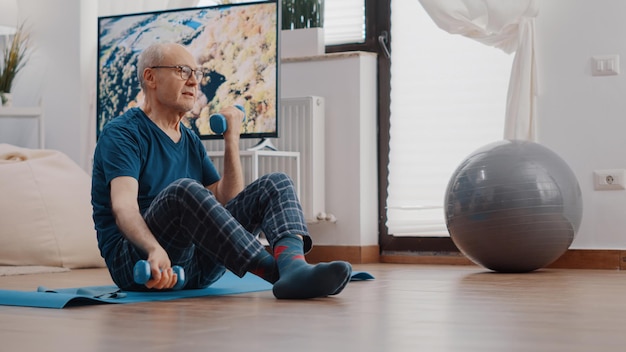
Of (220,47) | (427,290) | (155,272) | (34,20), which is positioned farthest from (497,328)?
(34,20)

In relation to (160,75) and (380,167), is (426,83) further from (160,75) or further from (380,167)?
(160,75)

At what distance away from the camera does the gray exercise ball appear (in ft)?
13.2

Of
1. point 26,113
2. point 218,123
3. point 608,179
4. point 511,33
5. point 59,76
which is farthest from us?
point 59,76

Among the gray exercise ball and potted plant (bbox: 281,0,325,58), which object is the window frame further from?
the gray exercise ball

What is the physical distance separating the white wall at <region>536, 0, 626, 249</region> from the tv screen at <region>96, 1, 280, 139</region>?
1366mm

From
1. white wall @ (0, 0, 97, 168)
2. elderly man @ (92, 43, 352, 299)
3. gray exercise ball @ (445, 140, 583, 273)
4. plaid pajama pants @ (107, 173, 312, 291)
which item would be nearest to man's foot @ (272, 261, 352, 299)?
elderly man @ (92, 43, 352, 299)

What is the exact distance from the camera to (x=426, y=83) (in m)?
5.25

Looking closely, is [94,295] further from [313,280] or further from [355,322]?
[355,322]

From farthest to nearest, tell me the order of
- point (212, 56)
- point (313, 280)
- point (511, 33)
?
point (212, 56) → point (511, 33) → point (313, 280)

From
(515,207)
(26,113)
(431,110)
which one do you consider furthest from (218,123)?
(26,113)

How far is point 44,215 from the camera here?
15.5 ft

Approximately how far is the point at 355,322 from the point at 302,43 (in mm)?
3504

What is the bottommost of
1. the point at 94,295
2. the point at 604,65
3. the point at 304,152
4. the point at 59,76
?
the point at 94,295

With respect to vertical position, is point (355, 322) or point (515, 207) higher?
point (515, 207)
